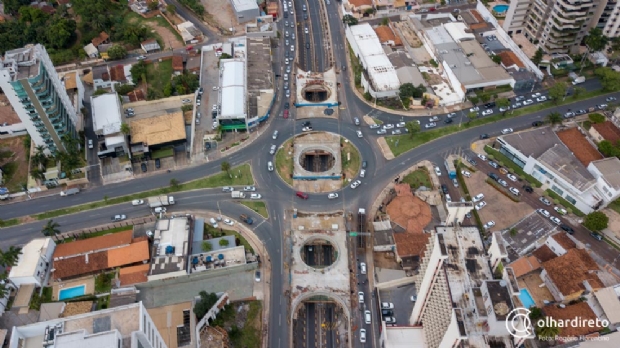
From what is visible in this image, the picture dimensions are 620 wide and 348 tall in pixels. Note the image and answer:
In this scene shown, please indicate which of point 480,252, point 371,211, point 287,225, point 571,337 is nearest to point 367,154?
point 371,211

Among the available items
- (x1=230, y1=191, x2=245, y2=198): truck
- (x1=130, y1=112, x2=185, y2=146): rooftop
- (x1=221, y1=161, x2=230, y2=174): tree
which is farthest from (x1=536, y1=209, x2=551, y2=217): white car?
(x1=130, y1=112, x2=185, y2=146): rooftop

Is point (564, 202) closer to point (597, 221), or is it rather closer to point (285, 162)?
point (597, 221)

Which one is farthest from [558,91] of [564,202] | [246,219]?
[246,219]

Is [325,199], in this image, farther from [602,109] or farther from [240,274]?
[602,109]

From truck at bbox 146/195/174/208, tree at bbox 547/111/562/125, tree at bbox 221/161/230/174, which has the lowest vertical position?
truck at bbox 146/195/174/208

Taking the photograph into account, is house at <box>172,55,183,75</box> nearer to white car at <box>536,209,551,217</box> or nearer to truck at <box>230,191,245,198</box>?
truck at <box>230,191,245,198</box>
